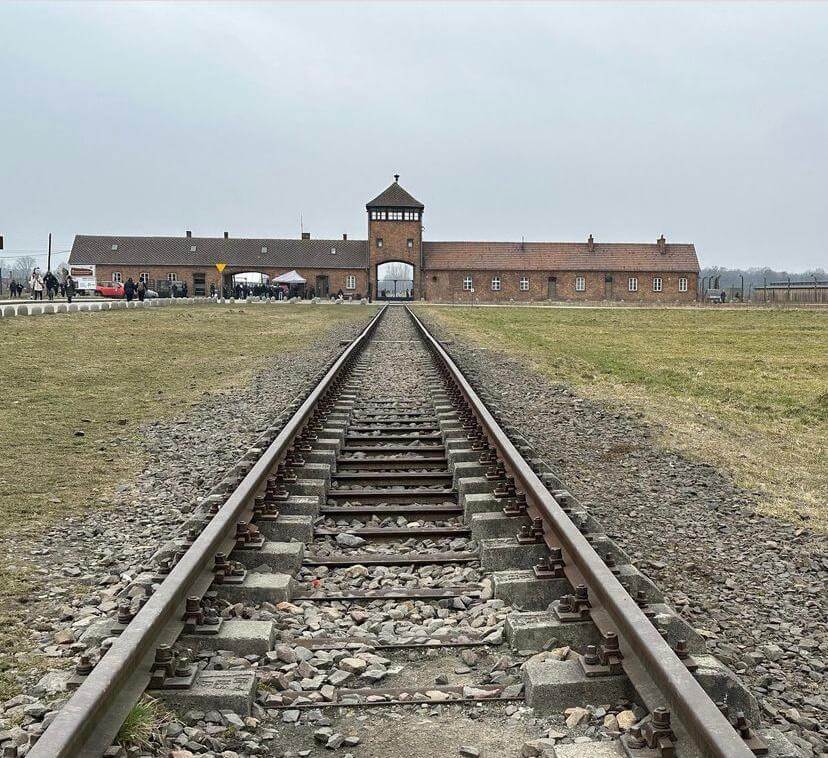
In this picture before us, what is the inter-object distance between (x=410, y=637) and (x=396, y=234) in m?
79.7

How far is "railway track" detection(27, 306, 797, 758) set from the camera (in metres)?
2.89

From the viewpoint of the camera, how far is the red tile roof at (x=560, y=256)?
8481 cm

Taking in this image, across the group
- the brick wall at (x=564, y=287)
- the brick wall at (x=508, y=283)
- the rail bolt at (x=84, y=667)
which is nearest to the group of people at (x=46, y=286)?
the brick wall at (x=508, y=283)

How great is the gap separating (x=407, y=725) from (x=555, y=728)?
51 centimetres

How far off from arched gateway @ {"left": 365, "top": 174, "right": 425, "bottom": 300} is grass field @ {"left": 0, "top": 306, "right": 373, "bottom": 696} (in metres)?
54.9

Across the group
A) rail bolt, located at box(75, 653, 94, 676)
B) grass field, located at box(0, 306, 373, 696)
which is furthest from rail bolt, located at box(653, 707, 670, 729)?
grass field, located at box(0, 306, 373, 696)

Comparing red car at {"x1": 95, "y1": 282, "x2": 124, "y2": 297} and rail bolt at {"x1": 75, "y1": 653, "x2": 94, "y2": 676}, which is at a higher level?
red car at {"x1": 95, "y1": 282, "x2": 124, "y2": 297}

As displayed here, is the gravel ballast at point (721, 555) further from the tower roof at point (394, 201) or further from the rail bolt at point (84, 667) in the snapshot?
the tower roof at point (394, 201)

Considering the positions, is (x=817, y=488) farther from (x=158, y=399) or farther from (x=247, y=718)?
(x=158, y=399)

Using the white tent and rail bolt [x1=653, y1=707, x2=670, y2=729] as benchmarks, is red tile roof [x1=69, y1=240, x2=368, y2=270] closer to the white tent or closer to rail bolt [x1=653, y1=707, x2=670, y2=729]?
the white tent

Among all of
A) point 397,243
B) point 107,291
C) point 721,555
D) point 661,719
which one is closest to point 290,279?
point 397,243

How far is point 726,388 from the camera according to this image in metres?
13.4

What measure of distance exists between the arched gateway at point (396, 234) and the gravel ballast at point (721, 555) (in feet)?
241

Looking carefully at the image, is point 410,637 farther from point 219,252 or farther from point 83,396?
point 219,252
